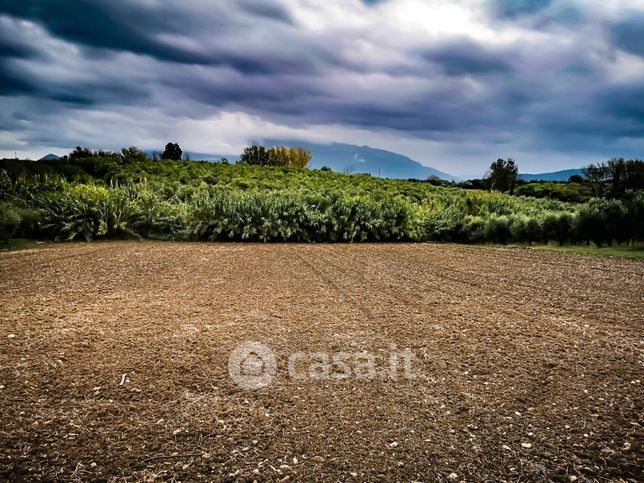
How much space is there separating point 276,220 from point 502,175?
122 feet

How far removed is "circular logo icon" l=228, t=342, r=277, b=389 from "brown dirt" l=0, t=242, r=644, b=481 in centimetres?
7

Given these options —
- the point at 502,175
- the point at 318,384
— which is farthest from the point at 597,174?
the point at 318,384

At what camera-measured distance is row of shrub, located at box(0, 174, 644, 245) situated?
9.52 meters

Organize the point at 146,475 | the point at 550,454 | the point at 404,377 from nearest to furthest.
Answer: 1. the point at 146,475
2. the point at 550,454
3. the point at 404,377

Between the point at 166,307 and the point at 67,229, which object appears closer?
the point at 166,307

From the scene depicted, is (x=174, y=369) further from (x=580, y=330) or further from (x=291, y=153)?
(x=291, y=153)

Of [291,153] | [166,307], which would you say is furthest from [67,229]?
[291,153]

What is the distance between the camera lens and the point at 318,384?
9.12 feet

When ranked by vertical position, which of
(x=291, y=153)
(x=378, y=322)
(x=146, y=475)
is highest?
(x=291, y=153)

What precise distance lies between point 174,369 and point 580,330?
3.39 meters

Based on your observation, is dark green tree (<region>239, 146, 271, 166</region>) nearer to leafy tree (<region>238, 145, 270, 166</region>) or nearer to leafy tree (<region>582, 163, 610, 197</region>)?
leafy tree (<region>238, 145, 270, 166</region>)

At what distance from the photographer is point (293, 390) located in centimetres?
270

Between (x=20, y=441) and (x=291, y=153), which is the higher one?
(x=291, y=153)

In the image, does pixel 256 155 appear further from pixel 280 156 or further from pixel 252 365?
pixel 252 365
